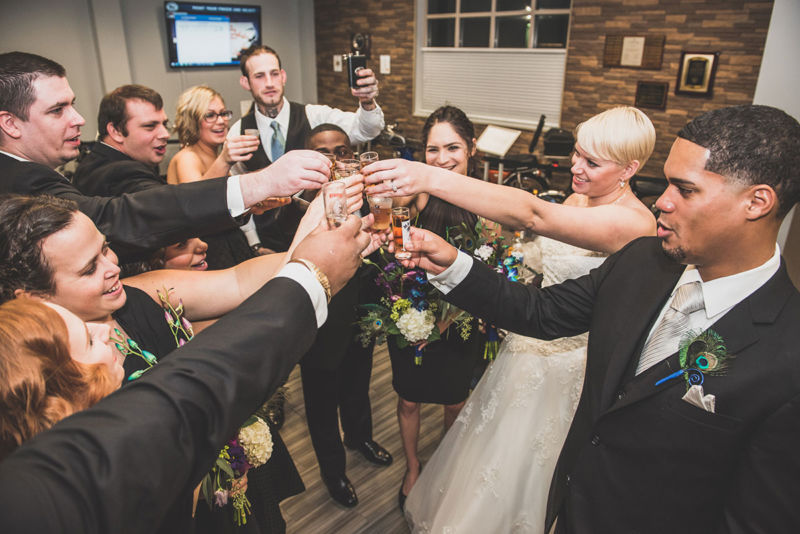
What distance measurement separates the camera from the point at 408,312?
229 cm

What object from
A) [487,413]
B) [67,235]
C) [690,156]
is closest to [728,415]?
[690,156]

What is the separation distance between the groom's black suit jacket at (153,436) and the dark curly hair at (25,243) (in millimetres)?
680

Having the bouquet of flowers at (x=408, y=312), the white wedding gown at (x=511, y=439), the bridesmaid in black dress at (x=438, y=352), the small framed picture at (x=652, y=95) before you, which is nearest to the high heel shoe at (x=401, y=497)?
the bridesmaid in black dress at (x=438, y=352)

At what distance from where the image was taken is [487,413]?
2338 mm

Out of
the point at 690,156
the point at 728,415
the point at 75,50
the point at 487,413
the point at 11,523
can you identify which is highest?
the point at 75,50

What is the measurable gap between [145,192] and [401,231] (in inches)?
34.4

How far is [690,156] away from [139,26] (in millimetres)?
8963

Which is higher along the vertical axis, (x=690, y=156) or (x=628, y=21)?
(x=628, y=21)

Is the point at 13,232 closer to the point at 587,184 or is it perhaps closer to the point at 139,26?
the point at 587,184

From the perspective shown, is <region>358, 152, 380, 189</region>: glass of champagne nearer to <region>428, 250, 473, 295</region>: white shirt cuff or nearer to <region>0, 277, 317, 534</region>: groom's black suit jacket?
<region>428, 250, 473, 295</region>: white shirt cuff

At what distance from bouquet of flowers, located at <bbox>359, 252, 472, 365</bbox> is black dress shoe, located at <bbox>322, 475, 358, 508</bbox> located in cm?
82

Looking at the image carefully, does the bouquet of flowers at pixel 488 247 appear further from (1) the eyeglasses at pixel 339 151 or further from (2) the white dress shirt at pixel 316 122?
(2) the white dress shirt at pixel 316 122

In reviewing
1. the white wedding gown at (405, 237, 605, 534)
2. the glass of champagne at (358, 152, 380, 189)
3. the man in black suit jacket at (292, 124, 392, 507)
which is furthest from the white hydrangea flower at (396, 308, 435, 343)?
the glass of champagne at (358, 152, 380, 189)

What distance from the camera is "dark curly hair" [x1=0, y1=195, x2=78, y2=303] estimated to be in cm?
128
